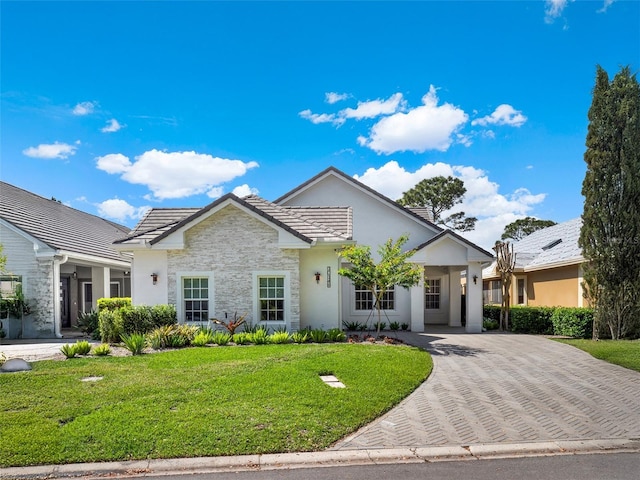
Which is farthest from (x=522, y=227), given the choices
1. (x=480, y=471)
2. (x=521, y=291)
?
(x=480, y=471)

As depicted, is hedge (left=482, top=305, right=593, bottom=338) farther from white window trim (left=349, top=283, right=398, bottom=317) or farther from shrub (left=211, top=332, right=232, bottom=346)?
shrub (left=211, top=332, right=232, bottom=346)

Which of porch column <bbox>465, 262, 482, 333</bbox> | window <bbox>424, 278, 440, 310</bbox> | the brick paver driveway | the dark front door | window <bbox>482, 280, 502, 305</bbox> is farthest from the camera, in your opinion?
window <bbox>482, 280, 502, 305</bbox>

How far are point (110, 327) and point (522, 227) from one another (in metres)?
55.3

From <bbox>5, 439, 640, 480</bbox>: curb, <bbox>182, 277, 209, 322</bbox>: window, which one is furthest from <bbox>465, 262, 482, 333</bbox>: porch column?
<bbox>5, 439, 640, 480</bbox>: curb

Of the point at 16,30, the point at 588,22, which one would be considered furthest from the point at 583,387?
the point at 16,30

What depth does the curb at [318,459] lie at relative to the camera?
Result: 5.49 meters

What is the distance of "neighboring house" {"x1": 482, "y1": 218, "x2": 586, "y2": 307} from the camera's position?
2050 centimetres

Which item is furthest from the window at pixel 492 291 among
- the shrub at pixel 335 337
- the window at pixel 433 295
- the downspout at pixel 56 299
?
the downspout at pixel 56 299

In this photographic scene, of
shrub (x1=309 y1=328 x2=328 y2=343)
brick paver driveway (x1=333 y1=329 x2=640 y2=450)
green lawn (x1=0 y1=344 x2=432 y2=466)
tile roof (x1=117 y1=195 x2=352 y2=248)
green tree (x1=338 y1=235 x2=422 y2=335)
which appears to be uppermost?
tile roof (x1=117 y1=195 x2=352 y2=248)

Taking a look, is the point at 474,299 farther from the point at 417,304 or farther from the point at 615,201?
the point at 615,201

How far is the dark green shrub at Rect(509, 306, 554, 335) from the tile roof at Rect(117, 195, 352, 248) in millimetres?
8491

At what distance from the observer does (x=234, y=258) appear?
16.3m

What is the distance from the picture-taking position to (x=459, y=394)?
8836 millimetres

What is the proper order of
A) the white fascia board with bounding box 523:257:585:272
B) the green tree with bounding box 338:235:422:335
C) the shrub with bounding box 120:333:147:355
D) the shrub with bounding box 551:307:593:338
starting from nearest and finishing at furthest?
the shrub with bounding box 120:333:147:355
the green tree with bounding box 338:235:422:335
the shrub with bounding box 551:307:593:338
the white fascia board with bounding box 523:257:585:272
